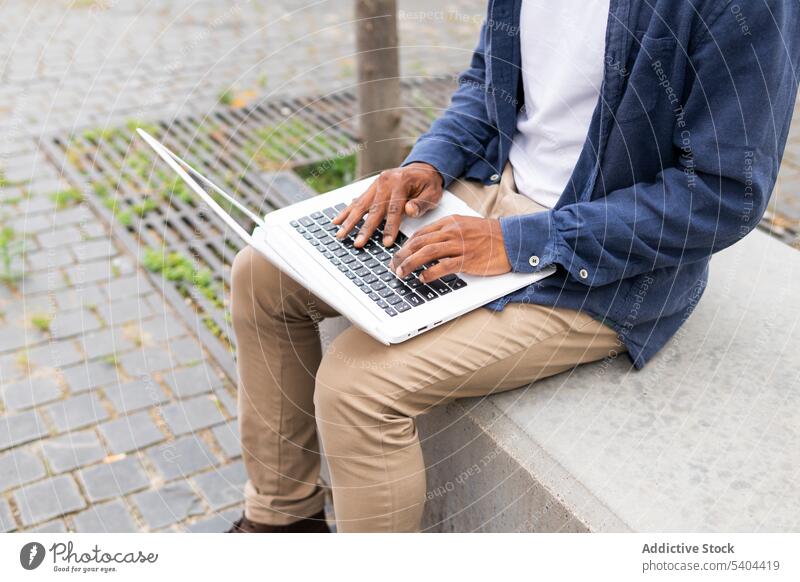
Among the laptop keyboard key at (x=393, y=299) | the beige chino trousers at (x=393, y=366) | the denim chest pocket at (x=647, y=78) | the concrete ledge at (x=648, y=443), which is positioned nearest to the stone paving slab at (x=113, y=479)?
the beige chino trousers at (x=393, y=366)

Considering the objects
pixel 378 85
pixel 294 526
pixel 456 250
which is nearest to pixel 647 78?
pixel 456 250

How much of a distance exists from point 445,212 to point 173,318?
58.6 inches

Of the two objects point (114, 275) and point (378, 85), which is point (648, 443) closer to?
point (378, 85)

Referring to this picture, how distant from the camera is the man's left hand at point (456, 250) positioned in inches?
72.7

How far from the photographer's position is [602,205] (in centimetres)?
182

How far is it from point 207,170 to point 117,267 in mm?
756

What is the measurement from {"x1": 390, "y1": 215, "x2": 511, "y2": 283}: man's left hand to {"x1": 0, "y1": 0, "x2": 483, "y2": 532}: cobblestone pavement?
3.49ft

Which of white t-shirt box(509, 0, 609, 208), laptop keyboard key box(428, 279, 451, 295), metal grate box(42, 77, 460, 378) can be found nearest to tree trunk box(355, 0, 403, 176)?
metal grate box(42, 77, 460, 378)

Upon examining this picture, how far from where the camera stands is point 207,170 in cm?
408

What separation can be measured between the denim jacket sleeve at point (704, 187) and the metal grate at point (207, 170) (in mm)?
1511

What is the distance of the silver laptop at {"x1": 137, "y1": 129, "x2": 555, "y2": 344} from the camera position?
1.78m
